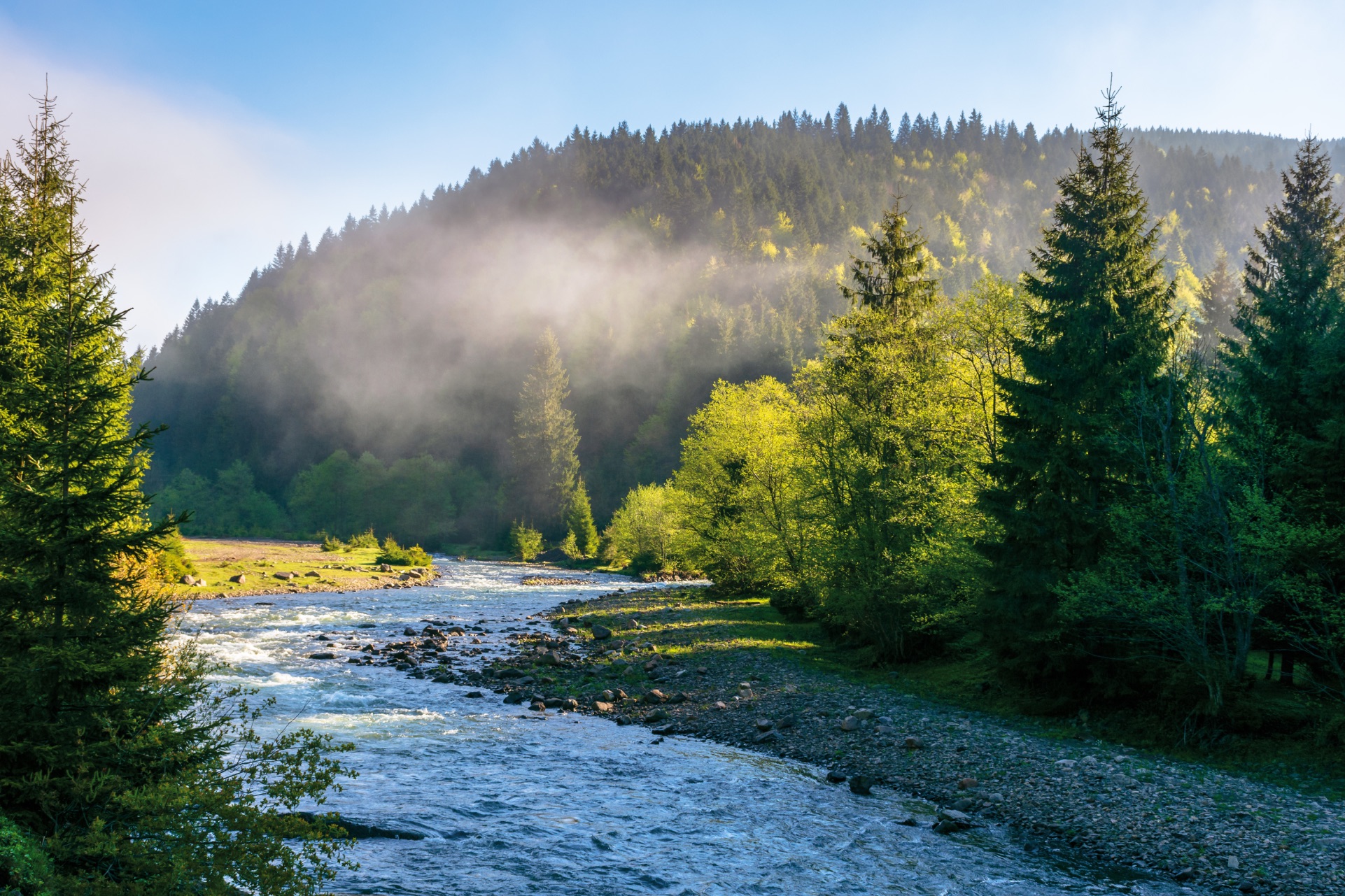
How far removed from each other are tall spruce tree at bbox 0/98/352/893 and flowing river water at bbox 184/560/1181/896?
3622 millimetres

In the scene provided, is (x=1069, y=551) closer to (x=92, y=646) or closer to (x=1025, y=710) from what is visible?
(x=1025, y=710)

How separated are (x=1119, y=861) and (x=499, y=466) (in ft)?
562

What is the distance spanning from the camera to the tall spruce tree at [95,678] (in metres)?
8.21

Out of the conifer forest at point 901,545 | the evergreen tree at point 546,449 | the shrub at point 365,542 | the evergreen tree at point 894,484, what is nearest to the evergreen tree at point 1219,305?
the conifer forest at point 901,545

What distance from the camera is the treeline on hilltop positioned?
17594mm

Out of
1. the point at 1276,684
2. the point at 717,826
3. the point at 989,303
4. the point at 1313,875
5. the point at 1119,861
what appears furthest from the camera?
the point at 989,303

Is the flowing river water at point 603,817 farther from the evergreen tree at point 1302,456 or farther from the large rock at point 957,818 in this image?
the evergreen tree at point 1302,456

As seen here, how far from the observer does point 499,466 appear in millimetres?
177375

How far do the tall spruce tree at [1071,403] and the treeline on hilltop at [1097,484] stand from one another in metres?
0.06

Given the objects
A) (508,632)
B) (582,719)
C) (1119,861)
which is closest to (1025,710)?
(1119,861)

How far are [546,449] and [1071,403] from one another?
13241 centimetres

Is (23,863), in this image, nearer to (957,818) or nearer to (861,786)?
(957,818)

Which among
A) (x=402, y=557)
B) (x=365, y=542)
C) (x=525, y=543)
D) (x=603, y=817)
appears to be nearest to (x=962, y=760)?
(x=603, y=817)

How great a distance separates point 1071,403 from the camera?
2023 cm
